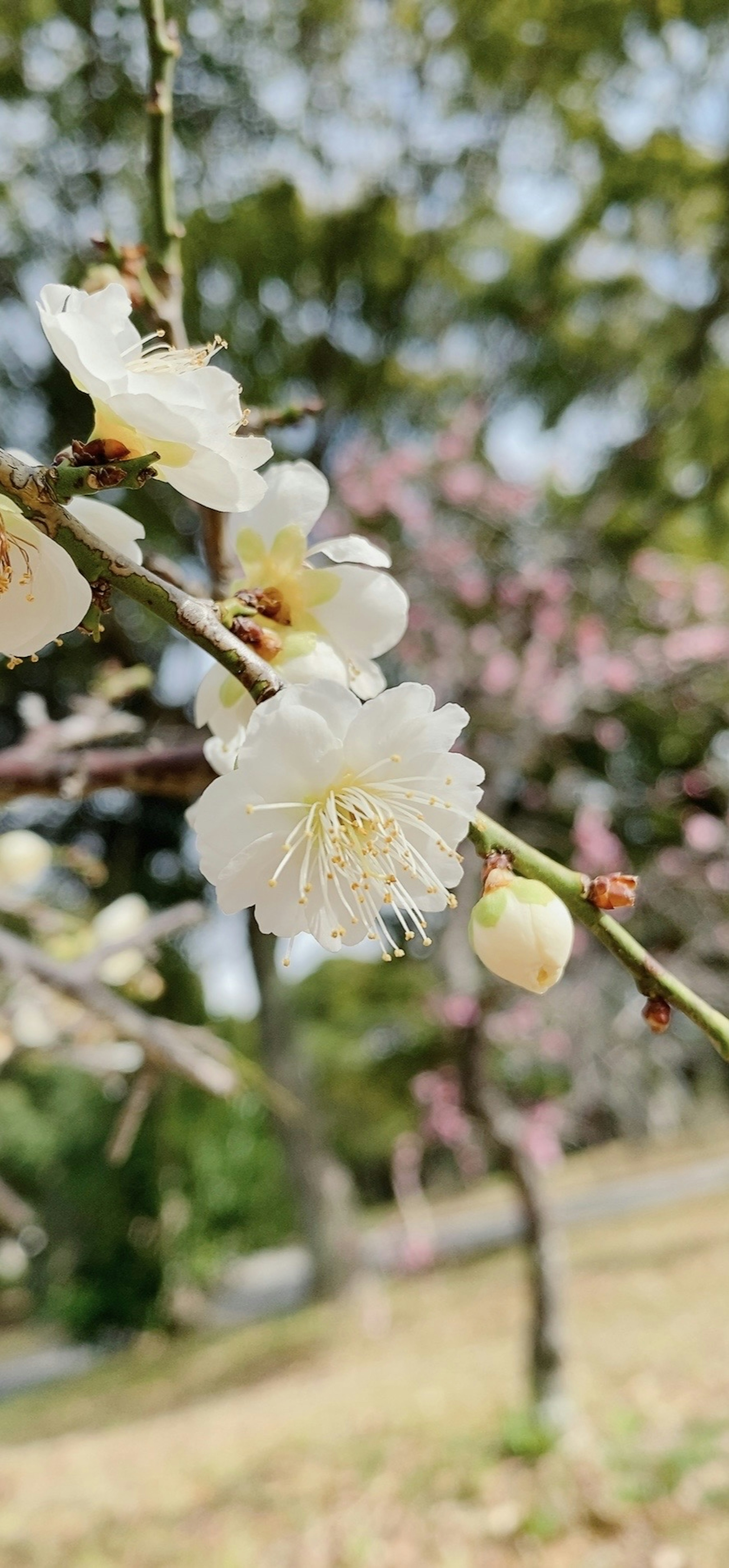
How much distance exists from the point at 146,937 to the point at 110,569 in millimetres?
1085

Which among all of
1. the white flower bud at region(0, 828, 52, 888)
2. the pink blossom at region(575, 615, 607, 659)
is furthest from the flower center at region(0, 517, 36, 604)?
the pink blossom at region(575, 615, 607, 659)

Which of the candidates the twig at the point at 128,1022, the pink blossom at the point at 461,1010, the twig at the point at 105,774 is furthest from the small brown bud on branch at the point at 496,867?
the pink blossom at the point at 461,1010

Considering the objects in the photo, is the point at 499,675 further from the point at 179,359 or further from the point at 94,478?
the point at 94,478

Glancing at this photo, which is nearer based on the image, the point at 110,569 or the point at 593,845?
the point at 110,569

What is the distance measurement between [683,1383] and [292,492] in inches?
132

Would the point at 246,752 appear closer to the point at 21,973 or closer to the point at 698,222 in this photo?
the point at 21,973

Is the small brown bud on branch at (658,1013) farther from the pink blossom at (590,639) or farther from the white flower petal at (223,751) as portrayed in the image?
the pink blossom at (590,639)

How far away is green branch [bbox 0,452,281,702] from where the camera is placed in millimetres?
368

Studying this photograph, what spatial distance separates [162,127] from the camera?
2.10 feet

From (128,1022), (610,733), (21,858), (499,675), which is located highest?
(21,858)

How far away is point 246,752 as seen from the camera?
382 millimetres

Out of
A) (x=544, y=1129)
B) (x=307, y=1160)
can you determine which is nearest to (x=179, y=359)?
(x=544, y=1129)

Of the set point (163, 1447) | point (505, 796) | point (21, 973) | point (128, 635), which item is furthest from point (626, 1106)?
point (21, 973)

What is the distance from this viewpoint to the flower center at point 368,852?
44 centimetres
